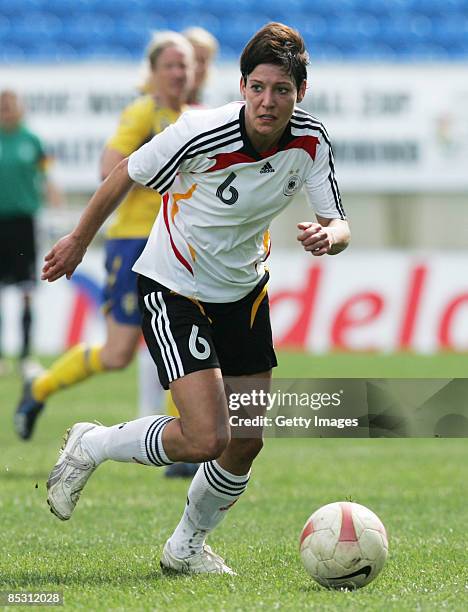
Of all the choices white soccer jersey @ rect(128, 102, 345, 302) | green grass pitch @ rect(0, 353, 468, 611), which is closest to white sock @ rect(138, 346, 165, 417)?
green grass pitch @ rect(0, 353, 468, 611)

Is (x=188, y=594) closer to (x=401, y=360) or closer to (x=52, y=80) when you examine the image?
(x=401, y=360)

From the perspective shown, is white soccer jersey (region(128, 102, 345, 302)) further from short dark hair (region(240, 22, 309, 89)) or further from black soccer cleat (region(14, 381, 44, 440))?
black soccer cleat (region(14, 381, 44, 440))

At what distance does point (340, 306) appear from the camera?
13.9m

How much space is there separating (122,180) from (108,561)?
1.36m

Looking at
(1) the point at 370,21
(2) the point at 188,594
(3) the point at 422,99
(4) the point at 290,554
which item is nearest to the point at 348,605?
(2) the point at 188,594

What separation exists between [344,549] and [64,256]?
133 centimetres

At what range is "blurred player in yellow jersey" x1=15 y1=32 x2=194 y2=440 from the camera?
21.8 feet

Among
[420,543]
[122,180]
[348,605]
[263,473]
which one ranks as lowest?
[263,473]

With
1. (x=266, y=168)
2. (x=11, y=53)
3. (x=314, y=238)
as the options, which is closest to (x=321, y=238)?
(x=314, y=238)

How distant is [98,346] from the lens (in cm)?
714

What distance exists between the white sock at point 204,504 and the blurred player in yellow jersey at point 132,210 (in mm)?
2326

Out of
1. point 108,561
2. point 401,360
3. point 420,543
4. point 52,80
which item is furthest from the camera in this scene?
point 52,80

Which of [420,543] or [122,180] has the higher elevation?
[122,180]

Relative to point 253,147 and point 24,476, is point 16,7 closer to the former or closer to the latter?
point 24,476
